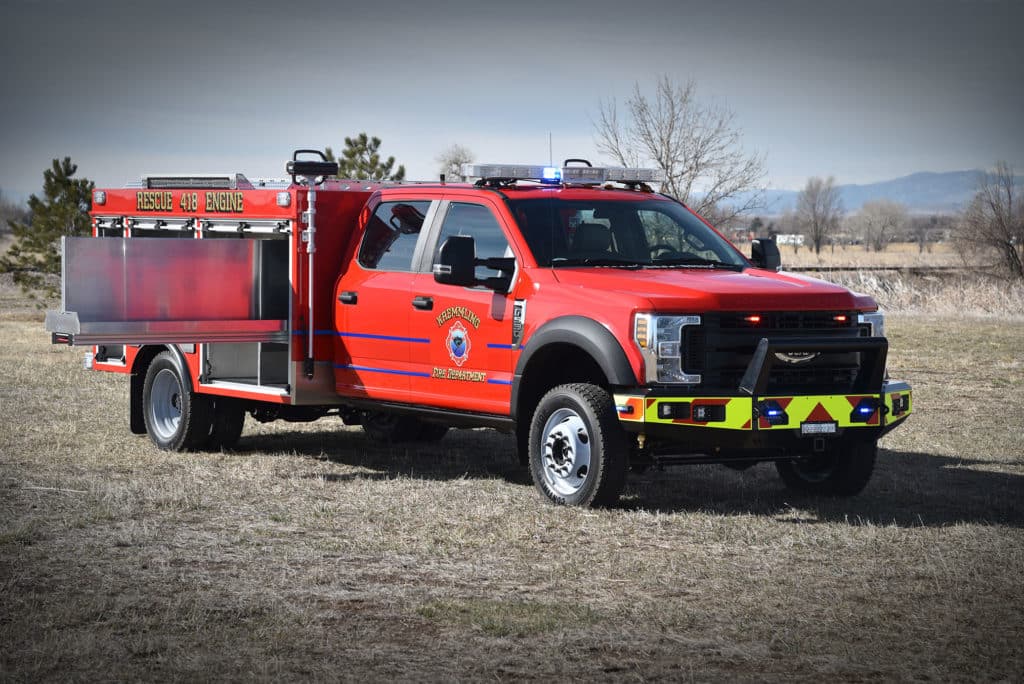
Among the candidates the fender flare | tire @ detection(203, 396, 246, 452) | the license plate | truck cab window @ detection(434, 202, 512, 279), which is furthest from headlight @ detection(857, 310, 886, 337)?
tire @ detection(203, 396, 246, 452)

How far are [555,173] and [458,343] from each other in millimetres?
1451

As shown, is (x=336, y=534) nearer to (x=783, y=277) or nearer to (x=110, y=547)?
(x=110, y=547)

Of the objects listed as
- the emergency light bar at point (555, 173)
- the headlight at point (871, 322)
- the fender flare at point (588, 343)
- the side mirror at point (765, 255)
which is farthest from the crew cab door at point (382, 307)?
the headlight at point (871, 322)

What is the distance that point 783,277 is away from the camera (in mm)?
9383

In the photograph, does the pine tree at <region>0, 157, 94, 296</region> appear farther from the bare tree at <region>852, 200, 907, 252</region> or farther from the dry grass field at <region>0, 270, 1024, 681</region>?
the bare tree at <region>852, 200, 907, 252</region>

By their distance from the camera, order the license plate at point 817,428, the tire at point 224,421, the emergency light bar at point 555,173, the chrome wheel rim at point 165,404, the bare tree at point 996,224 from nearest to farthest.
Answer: the license plate at point 817,428
the emergency light bar at point 555,173
the tire at point 224,421
the chrome wheel rim at point 165,404
the bare tree at point 996,224

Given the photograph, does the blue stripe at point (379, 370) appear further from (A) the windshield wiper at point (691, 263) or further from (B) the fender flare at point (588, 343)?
(A) the windshield wiper at point (691, 263)

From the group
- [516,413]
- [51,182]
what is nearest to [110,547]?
[516,413]

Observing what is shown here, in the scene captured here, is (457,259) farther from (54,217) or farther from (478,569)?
(54,217)

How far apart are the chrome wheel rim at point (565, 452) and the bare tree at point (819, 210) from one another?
10813 cm

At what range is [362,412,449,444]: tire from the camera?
1235cm

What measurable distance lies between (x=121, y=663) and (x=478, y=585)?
77.5 inches

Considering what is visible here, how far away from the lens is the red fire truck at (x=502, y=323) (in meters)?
8.47

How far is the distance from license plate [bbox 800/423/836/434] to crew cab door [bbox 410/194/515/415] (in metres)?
1.91
